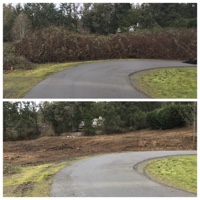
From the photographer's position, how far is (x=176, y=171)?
27.4ft

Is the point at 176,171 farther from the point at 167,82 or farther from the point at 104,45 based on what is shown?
the point at 104,45

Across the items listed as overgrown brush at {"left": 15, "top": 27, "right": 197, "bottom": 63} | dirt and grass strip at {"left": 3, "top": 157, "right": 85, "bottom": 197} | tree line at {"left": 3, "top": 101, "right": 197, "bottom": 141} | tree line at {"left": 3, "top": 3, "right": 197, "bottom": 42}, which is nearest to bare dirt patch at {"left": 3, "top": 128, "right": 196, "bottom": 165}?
tree line at {"left": 3, "top": 101, "right": 197, "bottom": 141}

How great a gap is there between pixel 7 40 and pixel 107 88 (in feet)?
12.7

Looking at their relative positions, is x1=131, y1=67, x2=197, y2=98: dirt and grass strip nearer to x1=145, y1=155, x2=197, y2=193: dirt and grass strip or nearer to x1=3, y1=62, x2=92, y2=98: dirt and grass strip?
x1=145, y1=155, x2=197, y2=193: dirt and grass strip

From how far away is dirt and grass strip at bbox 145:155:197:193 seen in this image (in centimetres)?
712

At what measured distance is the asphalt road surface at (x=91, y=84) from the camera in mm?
7828

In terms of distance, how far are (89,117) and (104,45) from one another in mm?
4575

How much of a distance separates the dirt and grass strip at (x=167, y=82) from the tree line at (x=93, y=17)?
6.42 ft

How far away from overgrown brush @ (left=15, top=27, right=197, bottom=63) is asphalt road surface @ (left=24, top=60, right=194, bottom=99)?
1124 millimetres

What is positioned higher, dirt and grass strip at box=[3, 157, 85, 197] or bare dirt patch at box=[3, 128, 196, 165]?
dirt and grass strip at box=[3, 157, 85, 197]

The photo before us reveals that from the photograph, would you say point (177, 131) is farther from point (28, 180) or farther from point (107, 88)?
point (28, 180)

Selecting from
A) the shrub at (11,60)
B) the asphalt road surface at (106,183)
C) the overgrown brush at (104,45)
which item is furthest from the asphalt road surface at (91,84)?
the asphalt road surface at (106,183)

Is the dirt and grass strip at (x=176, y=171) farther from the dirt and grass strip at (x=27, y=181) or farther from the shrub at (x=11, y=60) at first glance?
the shrub at (x=11, y=60)

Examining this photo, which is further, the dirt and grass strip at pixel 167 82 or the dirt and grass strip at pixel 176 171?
the dirt and grass strip at pixel 167 82
